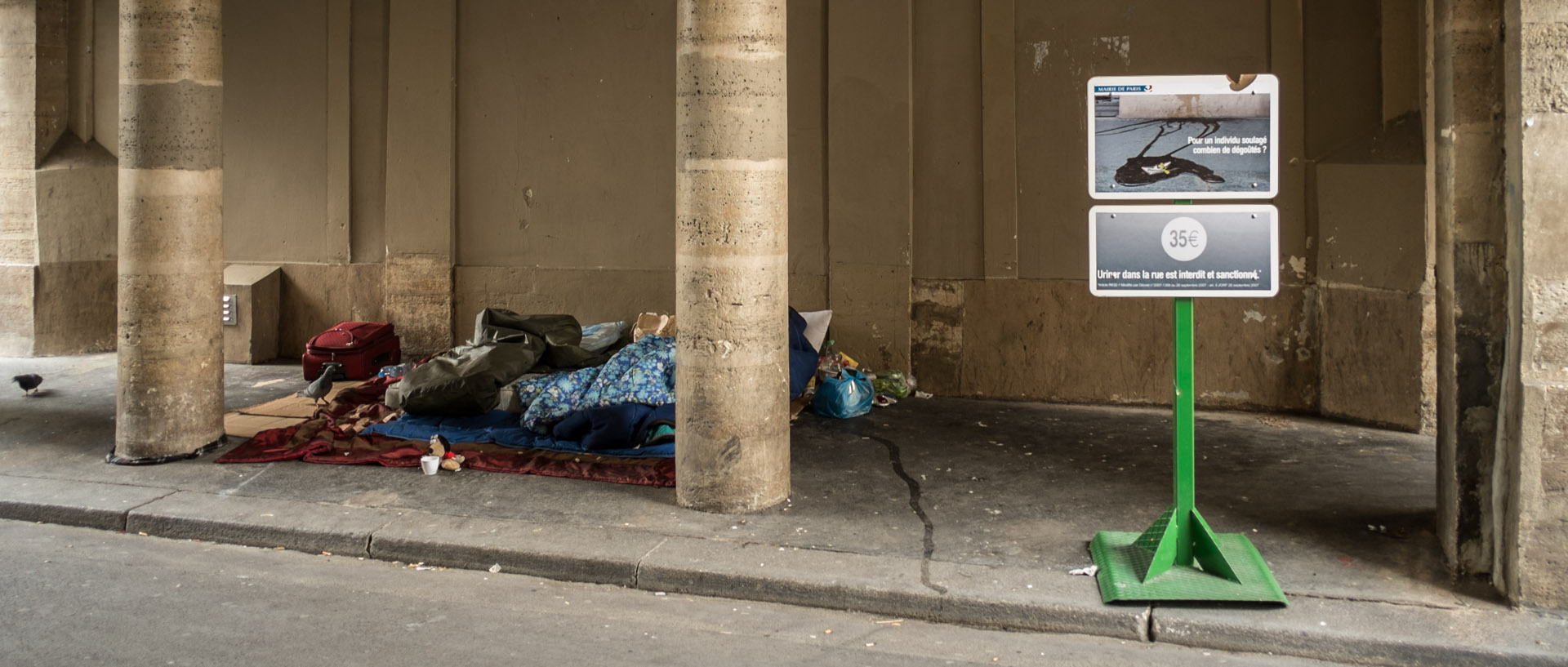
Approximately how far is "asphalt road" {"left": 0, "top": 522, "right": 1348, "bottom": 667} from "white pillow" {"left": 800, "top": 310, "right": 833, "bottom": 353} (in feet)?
15.4

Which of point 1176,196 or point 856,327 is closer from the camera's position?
point 1176,196

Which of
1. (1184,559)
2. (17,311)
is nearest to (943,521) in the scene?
(1184,559)

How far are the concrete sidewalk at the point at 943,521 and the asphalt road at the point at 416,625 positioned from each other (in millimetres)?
133

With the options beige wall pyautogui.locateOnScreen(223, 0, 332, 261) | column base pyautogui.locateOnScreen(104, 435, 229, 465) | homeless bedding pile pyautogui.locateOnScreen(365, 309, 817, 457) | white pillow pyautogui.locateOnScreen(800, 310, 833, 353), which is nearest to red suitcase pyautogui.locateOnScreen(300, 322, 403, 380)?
beige wall pyautogui.locateOnScreen(223, 0, 332, 261)

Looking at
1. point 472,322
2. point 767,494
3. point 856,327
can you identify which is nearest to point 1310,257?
point 856,327

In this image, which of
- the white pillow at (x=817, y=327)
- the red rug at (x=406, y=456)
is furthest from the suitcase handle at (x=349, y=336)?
the white pillow at (x=817, y=327)

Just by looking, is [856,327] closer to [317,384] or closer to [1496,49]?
[317,384]

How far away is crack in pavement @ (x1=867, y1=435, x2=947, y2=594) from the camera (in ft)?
18.5

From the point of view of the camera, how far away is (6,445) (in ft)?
27.3

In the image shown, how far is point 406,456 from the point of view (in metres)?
7.95

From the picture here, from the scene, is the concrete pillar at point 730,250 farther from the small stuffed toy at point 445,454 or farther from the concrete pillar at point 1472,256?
the concrete pillar at point 1472,256

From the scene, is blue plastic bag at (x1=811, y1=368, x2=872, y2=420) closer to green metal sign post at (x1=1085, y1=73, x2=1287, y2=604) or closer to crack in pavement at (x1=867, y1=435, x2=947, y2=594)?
crack in pavement at (x1=867, y1=435, x2=947, y2=594)

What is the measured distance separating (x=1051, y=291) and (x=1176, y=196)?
4693mm

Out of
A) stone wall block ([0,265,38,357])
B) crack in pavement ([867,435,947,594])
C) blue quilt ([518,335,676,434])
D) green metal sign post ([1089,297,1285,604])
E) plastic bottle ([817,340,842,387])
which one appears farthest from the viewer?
stone wall block ([0,265,38,357])
